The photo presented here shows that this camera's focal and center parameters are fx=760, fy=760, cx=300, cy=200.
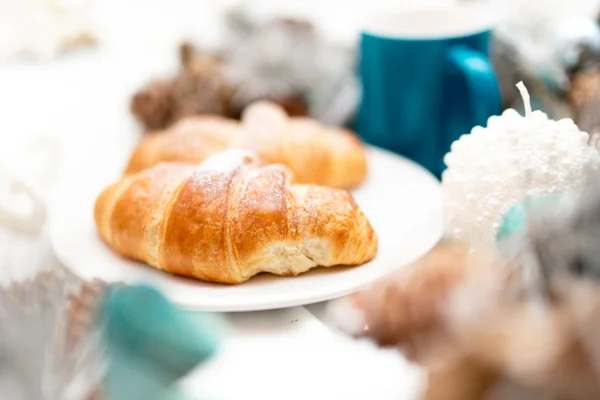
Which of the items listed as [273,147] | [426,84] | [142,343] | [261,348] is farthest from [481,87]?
[142,343]

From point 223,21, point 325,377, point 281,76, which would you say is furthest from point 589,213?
point 223,21

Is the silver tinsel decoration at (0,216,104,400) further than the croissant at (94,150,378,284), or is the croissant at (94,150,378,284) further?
the croissant at (94,150,378,284)

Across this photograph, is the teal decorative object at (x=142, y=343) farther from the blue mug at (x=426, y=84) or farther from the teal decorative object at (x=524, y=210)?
the blue mug at (x=426, y=84)

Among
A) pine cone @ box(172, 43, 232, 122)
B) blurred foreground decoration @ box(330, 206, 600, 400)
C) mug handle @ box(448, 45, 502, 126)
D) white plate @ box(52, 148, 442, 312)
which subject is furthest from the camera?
pine cone @ box(172, 43, 232, 122)

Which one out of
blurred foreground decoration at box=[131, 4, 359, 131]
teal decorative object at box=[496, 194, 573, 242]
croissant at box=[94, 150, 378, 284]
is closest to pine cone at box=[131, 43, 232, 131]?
blurred foreground decoration at box=[131, 4, 359, 131]

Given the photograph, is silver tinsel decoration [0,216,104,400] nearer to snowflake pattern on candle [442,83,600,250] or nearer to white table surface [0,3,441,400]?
white table surface [0,3,441,400]

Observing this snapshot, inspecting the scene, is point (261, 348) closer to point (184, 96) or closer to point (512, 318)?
point (512, 318)

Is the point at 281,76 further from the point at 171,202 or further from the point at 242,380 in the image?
the point at 242,380
